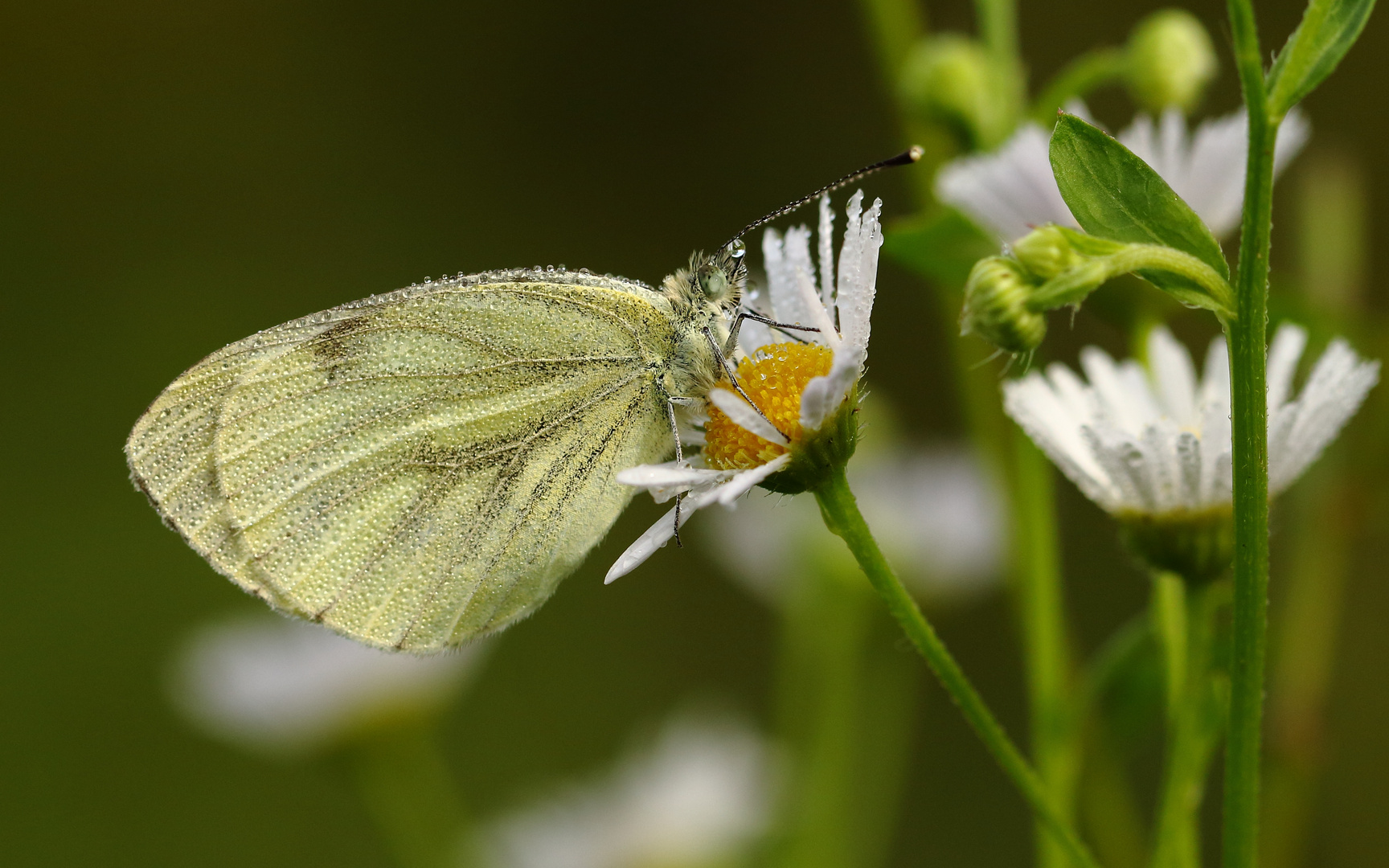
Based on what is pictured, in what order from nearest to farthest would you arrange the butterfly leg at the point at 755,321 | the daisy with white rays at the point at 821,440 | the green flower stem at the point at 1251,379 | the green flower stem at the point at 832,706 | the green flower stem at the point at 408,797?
the green flower stem at the point at 1251,379 < the daisy with white rays at the point at 821,440 < the butterfly leg at the point at 755,321 < the green flower stem at the point at 832,706 < the green flower stem at the point at 408,797

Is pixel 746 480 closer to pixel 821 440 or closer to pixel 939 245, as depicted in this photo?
pixel 821 440

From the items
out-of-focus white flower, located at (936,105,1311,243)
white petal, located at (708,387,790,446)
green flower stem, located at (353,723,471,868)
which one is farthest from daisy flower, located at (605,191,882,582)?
green flower stem, located at (353,723,471,868)

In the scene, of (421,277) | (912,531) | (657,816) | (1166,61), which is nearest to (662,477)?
(1166,61)

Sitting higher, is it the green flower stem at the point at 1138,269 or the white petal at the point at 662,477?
the white petal at the point at 662,477

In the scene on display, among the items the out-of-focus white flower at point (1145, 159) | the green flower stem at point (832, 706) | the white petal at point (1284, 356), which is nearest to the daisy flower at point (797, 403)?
the out-of-focus white flower at point (1145, 159)

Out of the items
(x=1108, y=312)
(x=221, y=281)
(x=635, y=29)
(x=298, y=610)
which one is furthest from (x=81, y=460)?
(x=1108, y=312)

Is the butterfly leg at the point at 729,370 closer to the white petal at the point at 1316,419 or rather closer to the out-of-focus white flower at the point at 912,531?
the white petal at the point at 1316,419
